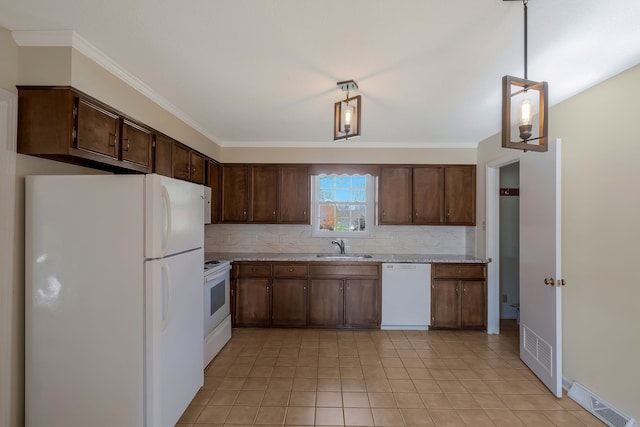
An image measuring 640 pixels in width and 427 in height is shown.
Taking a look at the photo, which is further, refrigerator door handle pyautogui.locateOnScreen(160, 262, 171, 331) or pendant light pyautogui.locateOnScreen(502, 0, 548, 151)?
refrigerator door handle pyautogui.locateOnScreen(160, 262, 171, 331)

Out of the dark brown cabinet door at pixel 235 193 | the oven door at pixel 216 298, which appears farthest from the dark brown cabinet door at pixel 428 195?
the oven door at pixel 216 298

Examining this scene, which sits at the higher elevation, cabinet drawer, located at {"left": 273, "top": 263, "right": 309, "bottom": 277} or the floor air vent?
cabinet drawer, located at {"left": 273, "top": 263, "right": 309, "bottom": 277}

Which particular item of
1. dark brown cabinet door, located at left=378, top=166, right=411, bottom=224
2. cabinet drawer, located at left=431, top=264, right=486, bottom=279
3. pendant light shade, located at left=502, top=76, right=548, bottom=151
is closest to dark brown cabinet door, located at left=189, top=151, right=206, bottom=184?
dark brown cabinet door, located at left=378, top=166, right=411, bottom=224

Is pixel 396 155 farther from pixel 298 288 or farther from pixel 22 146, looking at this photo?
pixel 22 146

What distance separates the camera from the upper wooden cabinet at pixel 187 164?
2979 millimetres

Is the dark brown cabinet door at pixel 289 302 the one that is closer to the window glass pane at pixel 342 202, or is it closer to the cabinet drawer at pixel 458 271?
the window glass pane at pixel 342 202

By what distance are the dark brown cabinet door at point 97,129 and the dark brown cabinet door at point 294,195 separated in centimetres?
228

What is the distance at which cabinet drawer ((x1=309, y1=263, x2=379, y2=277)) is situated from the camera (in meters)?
3.88

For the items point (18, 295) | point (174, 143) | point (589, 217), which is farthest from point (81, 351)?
point (589, 217)

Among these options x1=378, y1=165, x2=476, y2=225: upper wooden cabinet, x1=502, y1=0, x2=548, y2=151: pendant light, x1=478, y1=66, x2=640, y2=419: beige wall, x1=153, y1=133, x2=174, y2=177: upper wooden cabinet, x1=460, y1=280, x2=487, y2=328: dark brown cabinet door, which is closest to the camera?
x1=502, y1=0, x2=548, y2=151: pendant light

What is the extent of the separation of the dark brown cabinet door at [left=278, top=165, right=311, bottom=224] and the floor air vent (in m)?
3.12

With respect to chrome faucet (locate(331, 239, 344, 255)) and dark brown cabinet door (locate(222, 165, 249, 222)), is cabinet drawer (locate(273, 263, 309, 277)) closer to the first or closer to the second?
chrome faucet (locate(331, 239, 344, 255))

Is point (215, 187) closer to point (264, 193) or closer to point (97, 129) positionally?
point (264, 193)

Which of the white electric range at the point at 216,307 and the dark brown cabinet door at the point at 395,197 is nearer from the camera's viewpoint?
the white electric range at the point at 216,307
